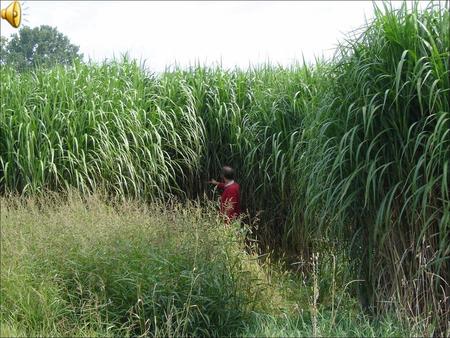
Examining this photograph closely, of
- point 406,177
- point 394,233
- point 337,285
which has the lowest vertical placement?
point 337,285

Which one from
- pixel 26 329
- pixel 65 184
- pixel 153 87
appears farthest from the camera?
pixel 153 87

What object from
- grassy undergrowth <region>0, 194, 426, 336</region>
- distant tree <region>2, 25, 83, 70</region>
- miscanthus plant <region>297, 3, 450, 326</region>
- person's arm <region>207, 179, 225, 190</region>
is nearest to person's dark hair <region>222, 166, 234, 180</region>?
person's arm <region>207, 179, 225, 190</region>

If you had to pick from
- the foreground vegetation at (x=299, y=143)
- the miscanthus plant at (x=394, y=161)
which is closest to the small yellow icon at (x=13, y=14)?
the foreground vegetation at (x=299, y=143)

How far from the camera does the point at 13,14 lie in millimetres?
8539

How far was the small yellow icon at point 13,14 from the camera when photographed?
8.53 metres

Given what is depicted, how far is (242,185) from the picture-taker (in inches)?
343

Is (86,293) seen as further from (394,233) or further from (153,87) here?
(153,87)

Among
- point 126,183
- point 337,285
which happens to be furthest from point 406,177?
point 126,183

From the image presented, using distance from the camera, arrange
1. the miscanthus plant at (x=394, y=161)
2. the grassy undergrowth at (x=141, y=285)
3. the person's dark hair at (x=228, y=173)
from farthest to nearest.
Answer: the person's dark hair at (x=228, y=173) < the miscanthus plant at (x=394, y=161) < the grassy undergrowth at (x=141, y=285)

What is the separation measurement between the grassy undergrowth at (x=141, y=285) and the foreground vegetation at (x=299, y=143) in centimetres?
44

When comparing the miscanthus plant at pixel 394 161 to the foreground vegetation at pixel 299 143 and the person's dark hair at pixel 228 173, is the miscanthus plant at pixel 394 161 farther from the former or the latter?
the person's dark hair at pixel 228 173

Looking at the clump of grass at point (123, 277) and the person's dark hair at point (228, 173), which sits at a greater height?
the person's dark hair at point (228, 173)

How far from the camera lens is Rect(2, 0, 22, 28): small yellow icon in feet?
28.0

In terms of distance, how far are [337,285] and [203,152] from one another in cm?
347
